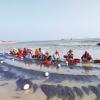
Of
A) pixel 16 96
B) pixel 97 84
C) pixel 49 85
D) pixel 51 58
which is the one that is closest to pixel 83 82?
pixel 97 84

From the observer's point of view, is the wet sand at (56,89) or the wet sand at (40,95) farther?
the wet sand at (56,89)

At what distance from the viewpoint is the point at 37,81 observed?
17922 millimetres

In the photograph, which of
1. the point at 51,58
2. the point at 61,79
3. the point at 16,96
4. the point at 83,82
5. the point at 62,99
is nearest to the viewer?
the point at 62,99

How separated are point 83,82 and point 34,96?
15.3ft

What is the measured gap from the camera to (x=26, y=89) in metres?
15.3

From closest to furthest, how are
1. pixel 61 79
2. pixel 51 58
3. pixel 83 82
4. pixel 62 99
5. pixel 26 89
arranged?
pixel 62 99 < pixel 26 89 < pixel 83 82 < pixel 61 79 < pixel 51 58

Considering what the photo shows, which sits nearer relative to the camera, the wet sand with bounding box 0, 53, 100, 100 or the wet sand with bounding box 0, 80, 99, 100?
the wet sand with bounding box 0, 80, 99, 100

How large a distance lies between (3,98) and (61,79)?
615 centimetres

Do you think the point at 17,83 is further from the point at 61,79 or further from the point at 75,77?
the point at 75,77

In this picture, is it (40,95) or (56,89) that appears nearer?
(40,95)

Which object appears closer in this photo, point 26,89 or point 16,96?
point 16,96

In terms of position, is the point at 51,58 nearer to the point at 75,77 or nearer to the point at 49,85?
the point at 75,77

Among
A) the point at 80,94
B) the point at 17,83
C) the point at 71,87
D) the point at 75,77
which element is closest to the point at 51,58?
the point at 75,77

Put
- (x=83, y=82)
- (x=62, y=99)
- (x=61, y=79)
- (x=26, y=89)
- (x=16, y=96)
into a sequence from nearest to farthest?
(x=62, y=99) → (x=16, y=96) → (x=26, y=89) → (x=83, y=82) → (x=61, y=79)
